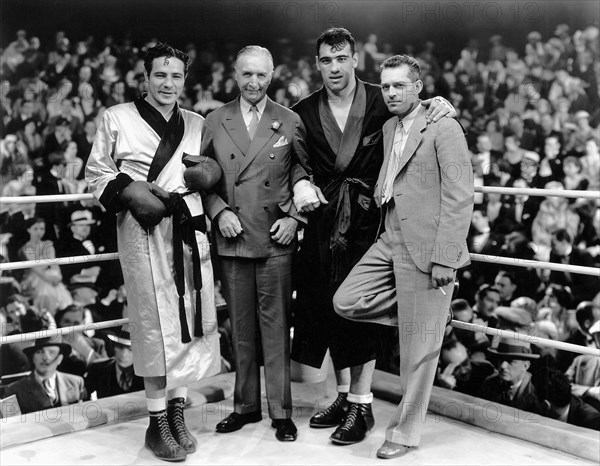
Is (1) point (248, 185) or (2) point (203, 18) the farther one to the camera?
(2) point (203, 18)

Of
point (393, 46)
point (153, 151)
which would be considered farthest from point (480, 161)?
point (153, 151)

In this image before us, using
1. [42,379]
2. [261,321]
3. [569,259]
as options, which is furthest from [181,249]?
[569,259]

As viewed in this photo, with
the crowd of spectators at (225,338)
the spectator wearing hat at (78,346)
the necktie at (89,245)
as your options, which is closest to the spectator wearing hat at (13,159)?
the crowd of spectators at (225,338)

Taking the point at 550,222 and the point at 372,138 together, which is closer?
the point at 372,138

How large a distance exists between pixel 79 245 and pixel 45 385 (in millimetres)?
853

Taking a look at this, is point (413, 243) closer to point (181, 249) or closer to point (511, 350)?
point (181, 249)

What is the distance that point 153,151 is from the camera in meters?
2.32

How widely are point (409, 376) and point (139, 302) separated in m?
0.87

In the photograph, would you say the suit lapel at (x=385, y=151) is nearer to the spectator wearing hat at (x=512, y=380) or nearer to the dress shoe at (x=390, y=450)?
the dress shoe at (x=390, y=450)

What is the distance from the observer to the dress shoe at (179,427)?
238 centimetres

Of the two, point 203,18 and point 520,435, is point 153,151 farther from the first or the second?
point 203,18

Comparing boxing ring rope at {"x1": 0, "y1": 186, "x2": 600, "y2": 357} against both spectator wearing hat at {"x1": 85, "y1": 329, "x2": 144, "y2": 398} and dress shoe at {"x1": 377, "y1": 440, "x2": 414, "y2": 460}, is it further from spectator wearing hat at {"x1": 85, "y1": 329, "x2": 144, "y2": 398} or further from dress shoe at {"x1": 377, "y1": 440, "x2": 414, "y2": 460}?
spectator wearing hat at {"x1": 85, "y1": 329, "x2": 144, "y2": 398}

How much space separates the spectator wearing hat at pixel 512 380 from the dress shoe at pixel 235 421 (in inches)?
72.0

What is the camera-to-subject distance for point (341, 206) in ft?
7.87
